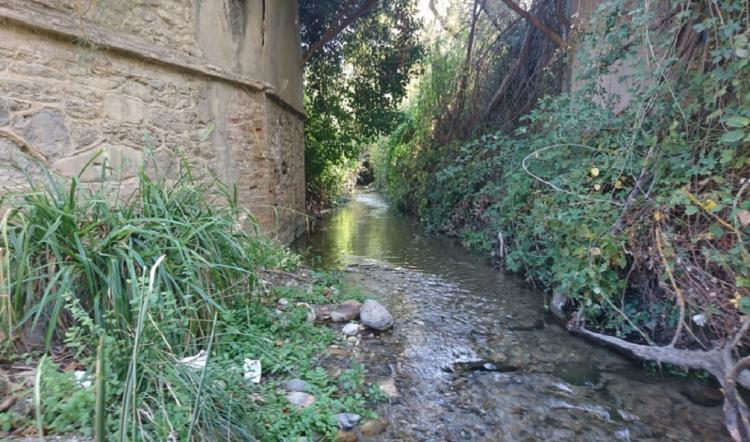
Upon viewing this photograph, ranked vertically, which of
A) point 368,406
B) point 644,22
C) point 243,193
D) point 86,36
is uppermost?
point 644,22

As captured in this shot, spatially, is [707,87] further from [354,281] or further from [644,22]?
[354,281]

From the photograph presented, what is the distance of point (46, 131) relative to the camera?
2471 mm

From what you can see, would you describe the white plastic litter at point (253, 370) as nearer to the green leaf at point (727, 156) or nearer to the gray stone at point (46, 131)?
the gray stone at point (46, 131)

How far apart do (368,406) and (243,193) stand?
290cm

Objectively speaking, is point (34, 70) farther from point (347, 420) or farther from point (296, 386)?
point (347, 420)

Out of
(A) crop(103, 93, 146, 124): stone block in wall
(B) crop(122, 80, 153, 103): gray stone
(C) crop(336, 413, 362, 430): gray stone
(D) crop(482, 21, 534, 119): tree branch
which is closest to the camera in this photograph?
(C) crop(336, 413, 362, 430): gray stone

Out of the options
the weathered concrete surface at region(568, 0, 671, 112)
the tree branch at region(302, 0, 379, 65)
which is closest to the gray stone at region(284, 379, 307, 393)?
the weathered concrete surface at region(568, 0, 671, 112)

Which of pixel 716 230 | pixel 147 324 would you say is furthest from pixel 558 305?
pixel 147 324

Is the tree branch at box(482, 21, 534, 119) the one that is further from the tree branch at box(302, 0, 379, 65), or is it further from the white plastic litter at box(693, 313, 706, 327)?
the white plastic litter at box(693, 313, 706, 327)

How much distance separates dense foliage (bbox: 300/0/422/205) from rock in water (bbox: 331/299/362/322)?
18.3ft

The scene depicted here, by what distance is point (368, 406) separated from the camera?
80.4 inches

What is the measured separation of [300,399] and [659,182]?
93.0 inches

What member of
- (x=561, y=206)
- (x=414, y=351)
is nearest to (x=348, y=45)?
(x=561, y=206)

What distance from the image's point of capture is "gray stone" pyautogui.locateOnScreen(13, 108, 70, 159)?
236 cm
